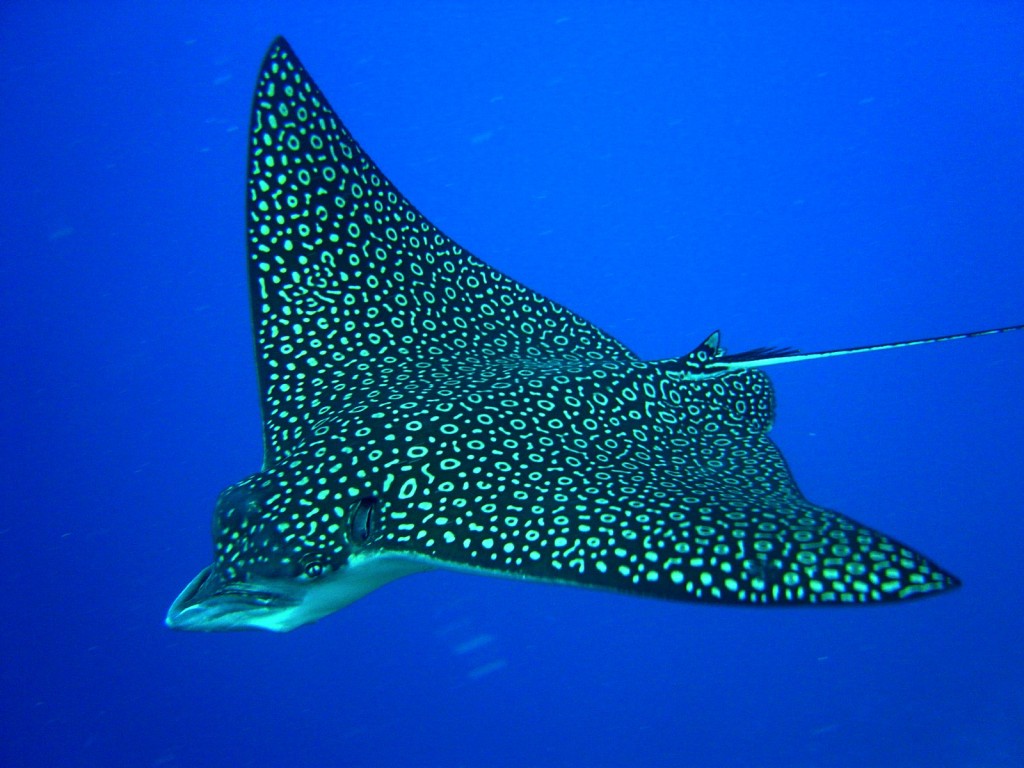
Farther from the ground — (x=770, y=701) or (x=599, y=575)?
(x=599, y=575)

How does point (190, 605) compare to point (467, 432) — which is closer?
point (190, 605)

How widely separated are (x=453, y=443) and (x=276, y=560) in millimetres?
829

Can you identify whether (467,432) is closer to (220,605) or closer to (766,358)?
(220,605)

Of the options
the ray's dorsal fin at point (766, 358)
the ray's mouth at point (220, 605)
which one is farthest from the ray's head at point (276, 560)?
the ray's dorsal fin at point (766, 358)

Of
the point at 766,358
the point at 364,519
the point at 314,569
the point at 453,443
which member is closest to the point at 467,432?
the point at 453,443

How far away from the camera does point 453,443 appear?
9.28ft

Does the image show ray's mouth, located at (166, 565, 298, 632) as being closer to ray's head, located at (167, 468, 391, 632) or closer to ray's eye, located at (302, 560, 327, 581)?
ray's head, located at (167, 468, 391, 632)

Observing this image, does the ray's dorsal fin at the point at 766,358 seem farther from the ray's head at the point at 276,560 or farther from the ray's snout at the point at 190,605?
the ray's snout at the point at 190,605

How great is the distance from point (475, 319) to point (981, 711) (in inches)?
413

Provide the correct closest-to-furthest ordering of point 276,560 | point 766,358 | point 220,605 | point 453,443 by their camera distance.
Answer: point 220,605
point 276,560
point 453,443
point 766,358

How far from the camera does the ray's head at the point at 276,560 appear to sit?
2496mm

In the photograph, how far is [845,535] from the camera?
85.5 inches

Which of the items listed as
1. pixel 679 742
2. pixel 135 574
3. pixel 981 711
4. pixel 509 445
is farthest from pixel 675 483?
pixel 135 574

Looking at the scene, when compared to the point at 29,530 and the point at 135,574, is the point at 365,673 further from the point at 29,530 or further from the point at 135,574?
the point at 29,530
